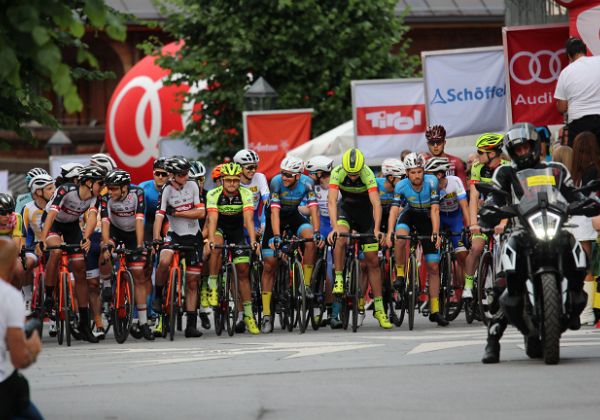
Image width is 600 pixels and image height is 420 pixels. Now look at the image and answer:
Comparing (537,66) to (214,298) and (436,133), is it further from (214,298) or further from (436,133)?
(214,298)

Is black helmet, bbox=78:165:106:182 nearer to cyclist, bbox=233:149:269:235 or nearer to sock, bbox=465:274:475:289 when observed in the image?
cyclist, bbox=233:149:269:235

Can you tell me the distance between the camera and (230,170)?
18.4 meters

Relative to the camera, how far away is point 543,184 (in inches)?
488

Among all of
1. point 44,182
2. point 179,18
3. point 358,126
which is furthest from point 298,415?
point 179,18

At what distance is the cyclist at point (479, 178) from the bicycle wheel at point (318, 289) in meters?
1.55

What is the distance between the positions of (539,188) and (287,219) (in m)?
7.08

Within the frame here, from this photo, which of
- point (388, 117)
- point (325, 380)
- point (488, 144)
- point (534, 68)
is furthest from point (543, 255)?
point (388, 117)

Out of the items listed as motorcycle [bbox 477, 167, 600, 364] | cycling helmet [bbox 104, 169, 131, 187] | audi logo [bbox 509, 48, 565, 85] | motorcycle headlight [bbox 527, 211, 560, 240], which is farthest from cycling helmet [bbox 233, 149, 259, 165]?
motorcycle headlight [bbox 527, 211, 560, 240]

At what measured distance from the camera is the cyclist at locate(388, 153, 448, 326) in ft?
60.1

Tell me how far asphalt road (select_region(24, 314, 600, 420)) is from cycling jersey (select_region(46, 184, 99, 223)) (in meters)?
2.14

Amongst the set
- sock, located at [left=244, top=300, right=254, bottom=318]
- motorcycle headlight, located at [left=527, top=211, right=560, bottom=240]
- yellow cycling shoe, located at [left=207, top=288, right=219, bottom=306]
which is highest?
motorcycle headlight, located at [left=527, top=211, right=560, bottom=240]

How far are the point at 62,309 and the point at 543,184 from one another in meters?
6.99

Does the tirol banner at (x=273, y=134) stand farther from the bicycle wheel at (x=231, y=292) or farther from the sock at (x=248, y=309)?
the bicycle wheel at (x=231, y=292)

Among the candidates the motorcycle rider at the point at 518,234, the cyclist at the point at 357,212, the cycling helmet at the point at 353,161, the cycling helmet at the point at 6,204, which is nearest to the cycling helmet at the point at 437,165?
the cyclist at the point at 357,212
